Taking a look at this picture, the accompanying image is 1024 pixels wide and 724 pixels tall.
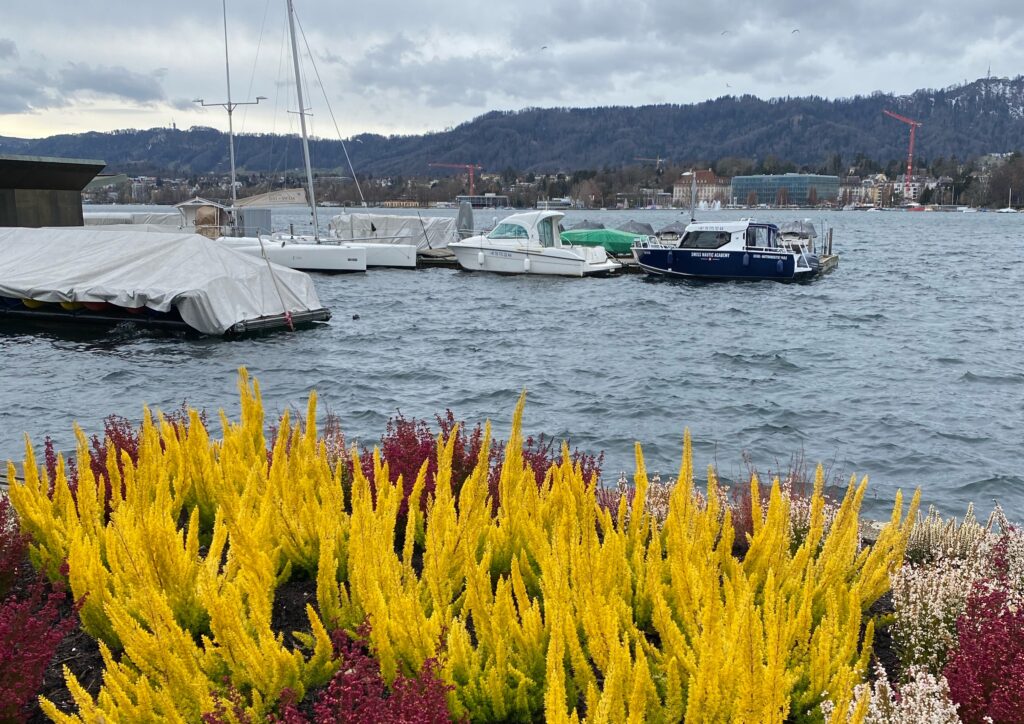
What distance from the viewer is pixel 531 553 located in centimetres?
496

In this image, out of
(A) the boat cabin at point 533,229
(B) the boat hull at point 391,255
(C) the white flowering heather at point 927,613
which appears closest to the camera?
Answer: (C) the white flowering heather at point 927,613

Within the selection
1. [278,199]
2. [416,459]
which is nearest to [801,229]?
[278,199]

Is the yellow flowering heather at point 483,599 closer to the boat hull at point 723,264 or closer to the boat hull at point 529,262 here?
the boat hull at point 529,262

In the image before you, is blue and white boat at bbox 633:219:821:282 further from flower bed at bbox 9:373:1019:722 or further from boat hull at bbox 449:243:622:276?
flower bed at bbox 9:373:1019:722

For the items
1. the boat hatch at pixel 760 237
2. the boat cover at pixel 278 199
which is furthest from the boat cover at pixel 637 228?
the boat cover at pixel 278 199

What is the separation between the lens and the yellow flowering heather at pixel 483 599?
3.34 metres

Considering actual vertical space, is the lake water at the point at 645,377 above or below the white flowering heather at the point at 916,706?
below

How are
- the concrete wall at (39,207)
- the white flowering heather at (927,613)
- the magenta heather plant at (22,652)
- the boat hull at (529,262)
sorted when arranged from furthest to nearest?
the boat hull at (529,262), the concrete wall at (39,207), the white flowering heather at (927,613), the magenta heather plant at (22,652)

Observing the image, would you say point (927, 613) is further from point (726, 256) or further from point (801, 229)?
point (801, 229)

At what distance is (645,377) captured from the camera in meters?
19.9

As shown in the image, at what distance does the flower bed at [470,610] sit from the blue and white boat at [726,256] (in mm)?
34583

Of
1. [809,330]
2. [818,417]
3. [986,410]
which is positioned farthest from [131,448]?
[809,330]

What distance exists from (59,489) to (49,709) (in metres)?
2.66

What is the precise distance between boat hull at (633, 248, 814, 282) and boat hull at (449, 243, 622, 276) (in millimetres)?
2705
